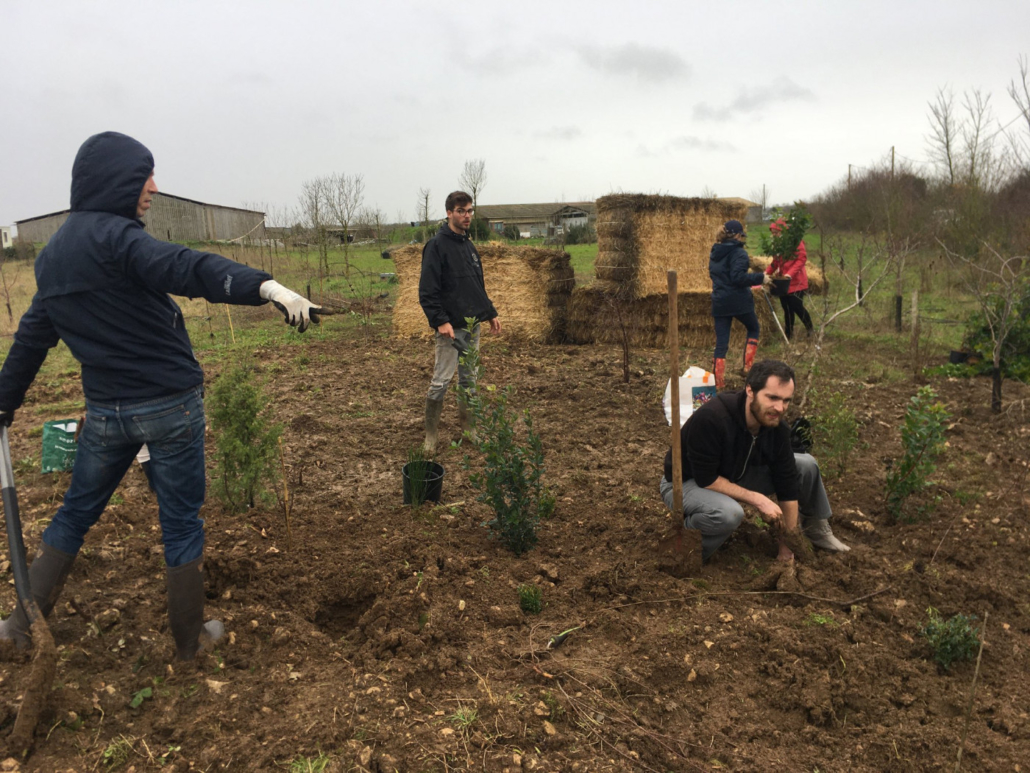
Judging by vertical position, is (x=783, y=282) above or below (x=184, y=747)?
above

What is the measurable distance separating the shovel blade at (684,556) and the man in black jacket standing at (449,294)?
2.27 metres

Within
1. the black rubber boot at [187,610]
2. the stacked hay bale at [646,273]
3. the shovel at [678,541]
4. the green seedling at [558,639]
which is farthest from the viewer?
the stacked hay bale at [646,273]

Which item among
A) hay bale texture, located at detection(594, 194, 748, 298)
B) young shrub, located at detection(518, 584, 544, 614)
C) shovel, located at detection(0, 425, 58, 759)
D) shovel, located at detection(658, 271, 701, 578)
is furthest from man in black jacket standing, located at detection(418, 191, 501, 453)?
hay bale texture, located at detection(594, 194, 748, 298)

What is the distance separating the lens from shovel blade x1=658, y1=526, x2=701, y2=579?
149 inches

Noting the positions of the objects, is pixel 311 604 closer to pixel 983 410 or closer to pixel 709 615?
pixel 709 615

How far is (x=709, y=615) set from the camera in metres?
3.37

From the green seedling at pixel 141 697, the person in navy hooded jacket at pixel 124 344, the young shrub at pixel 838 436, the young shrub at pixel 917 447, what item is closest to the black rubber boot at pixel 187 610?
the person in navy hooded jacket at pixel 124 344

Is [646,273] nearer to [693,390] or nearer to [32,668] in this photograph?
[693,390]

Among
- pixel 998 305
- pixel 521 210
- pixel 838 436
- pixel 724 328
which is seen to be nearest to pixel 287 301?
pixel 838 436

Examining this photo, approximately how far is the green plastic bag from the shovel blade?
4.34 m

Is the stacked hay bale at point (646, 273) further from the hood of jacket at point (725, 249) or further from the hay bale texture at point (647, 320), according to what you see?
the hood of jacket at point (725, 249)

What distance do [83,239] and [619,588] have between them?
109 inches

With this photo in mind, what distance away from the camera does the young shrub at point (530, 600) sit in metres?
→ 3.48

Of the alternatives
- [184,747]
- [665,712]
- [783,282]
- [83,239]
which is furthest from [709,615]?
[783,282]
